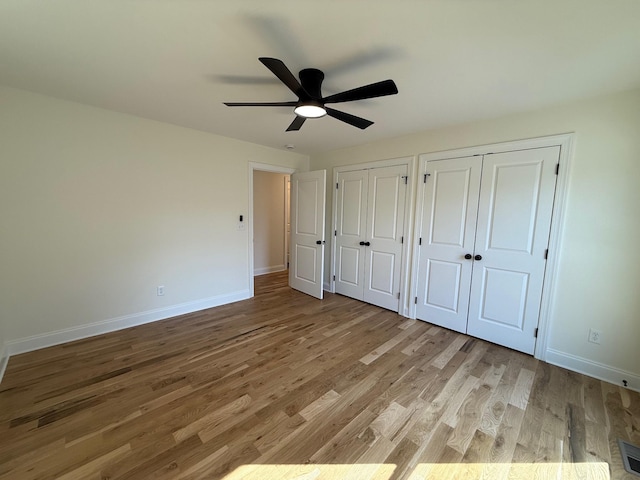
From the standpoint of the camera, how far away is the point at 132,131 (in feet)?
9.55

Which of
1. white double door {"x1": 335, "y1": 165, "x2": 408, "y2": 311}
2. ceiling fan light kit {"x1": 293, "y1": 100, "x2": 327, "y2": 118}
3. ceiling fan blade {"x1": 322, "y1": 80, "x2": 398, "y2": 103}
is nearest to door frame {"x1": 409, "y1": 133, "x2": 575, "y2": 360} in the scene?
white double door {"x1": 335, "y1": 165, "x2": 408, "y2": 311}

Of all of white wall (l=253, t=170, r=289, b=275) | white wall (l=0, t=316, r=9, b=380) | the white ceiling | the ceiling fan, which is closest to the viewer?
the white ceiling

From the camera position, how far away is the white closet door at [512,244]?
2506mm

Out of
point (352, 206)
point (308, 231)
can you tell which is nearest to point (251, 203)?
point (308, 231)

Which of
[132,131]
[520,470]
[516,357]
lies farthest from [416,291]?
[132,131]

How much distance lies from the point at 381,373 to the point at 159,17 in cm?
293

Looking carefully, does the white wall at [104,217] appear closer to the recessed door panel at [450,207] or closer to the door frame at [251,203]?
the door frame at [251,203]

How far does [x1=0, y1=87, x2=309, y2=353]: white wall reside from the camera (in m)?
2.41

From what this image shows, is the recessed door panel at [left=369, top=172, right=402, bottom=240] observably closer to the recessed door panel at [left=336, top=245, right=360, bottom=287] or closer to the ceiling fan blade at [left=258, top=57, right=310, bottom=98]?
the recessed door panel at [left=336, top=245, right=360, bottom=287]

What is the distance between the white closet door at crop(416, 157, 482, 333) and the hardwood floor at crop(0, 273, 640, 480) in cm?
43

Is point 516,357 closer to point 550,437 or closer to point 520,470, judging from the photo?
point 550,437

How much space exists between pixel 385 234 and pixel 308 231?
130 cm

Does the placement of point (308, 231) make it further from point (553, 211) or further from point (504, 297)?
point (553, 211)

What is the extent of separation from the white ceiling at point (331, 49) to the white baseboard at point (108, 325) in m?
2.32
